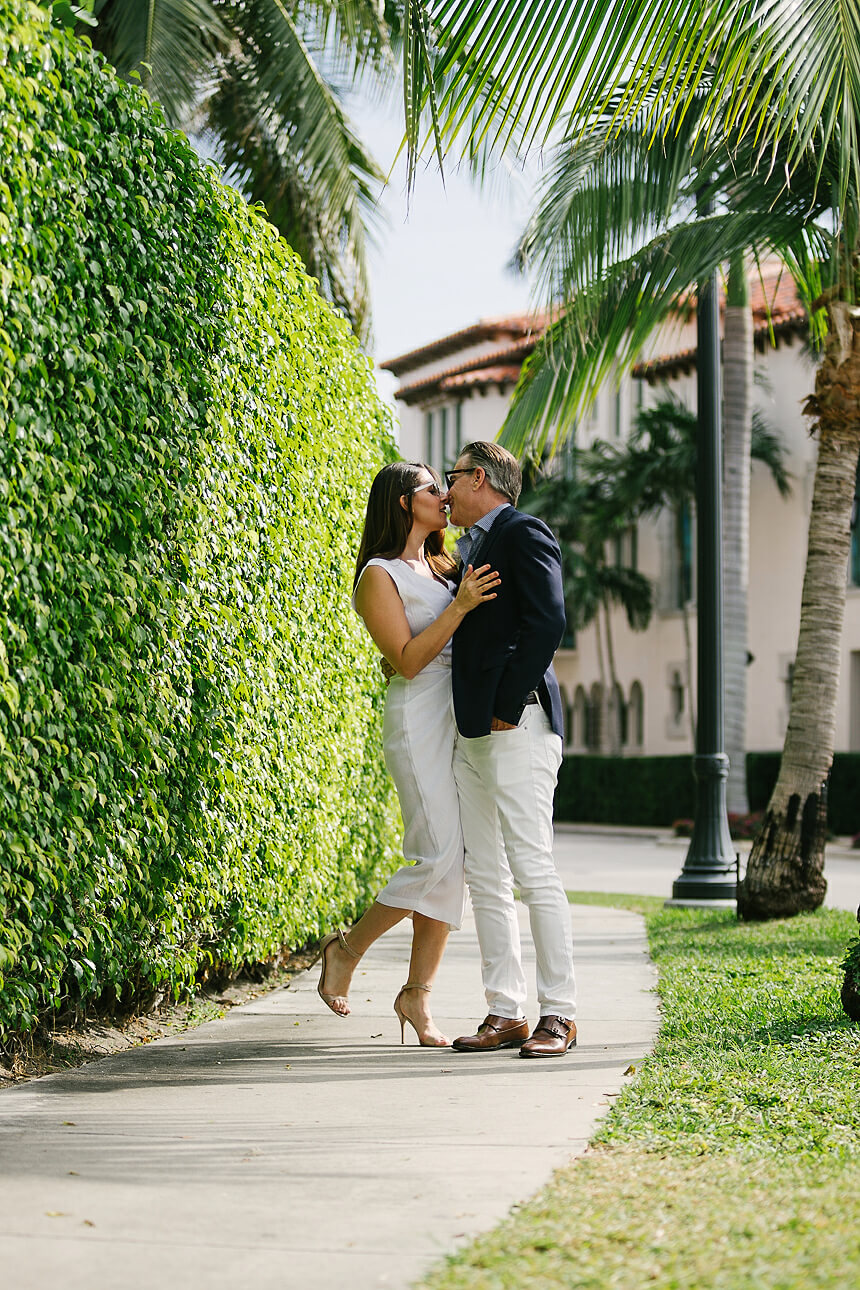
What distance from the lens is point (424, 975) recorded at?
5.85 metres

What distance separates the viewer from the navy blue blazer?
18.1 ft

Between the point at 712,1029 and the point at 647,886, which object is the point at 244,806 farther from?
the point at 647,886

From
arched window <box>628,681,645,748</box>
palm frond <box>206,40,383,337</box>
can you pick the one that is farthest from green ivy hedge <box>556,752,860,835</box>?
palm frond <box>206,40,383,337</box>

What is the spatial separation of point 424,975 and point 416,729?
0.98 meters

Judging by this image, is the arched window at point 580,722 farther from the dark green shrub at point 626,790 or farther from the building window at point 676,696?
the building window at point 676,696

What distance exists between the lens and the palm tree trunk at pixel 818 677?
35.9 feet

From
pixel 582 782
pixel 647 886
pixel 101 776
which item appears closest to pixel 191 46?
pixel 101 776

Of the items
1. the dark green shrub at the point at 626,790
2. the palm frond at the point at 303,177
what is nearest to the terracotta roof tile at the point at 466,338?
the dark green shrub at the point at 626,790

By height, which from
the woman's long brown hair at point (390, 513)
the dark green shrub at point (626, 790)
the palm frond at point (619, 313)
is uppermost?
the palm frond at point (619, 313)

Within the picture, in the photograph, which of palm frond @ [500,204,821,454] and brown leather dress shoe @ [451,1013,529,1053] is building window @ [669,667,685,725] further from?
brown leather dress shoe @ [451,1013,529,1053]

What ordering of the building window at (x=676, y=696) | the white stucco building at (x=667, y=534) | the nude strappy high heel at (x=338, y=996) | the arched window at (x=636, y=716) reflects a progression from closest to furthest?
the nude strappy high heel at (x=338, y=996) → the white stucco building at (x=667, y=534) → the building window at (x=676, y=696) → the arched window at (x=636, y=716)

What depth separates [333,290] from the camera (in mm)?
14859

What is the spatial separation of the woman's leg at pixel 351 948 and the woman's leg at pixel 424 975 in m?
0.13

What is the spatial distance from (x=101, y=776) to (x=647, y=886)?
12.7m
